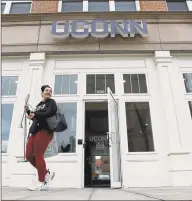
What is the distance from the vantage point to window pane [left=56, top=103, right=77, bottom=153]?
510 centimetres

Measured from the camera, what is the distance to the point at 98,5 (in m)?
7.43

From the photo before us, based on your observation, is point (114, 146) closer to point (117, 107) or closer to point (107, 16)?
point (117, 107)

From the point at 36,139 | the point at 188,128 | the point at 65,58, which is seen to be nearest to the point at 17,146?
the point at 36,139

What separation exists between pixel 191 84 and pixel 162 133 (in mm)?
1698

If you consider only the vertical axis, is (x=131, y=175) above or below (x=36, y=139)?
below

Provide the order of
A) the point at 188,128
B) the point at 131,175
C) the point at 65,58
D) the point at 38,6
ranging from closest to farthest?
the point at 131,175 < the point at 188,128 < the point at 65,58 < the point at 38,6

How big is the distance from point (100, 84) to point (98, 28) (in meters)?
1.71

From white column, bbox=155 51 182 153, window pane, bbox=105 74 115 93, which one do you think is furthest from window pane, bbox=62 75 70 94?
white column, bbox=155 51 182 153

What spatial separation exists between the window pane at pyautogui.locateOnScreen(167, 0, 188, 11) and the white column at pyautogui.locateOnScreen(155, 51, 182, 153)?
2394mm

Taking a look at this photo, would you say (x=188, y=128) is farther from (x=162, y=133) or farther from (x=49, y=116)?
(x=49, y=116)

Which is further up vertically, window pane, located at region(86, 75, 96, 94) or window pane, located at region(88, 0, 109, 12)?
window pane, located at region(88, 0, 109, 12)

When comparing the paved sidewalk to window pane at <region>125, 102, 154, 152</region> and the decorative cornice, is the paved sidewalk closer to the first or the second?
window pane at <region>125, 102, 154, 152</region>

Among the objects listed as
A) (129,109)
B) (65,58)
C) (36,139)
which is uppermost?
(65,58)

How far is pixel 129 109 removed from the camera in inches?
217
